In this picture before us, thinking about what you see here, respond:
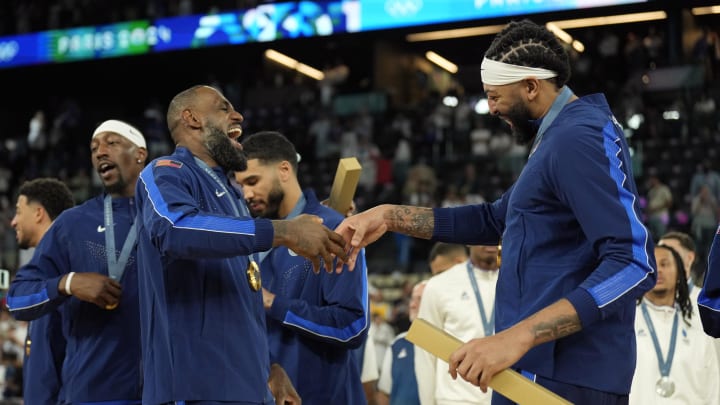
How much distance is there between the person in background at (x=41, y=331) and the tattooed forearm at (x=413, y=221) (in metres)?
2.32

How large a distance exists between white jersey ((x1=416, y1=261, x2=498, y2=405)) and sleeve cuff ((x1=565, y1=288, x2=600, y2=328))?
154 inches

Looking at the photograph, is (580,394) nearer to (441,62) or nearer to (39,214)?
(39,214)

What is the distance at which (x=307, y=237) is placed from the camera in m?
3.94

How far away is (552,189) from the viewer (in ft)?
11.6

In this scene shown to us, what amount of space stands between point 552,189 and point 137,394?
2.67 meters

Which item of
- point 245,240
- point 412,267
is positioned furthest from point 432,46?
point 245,240

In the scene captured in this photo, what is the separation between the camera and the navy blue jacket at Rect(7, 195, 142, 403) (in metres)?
5.20

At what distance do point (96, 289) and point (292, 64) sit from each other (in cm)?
2796

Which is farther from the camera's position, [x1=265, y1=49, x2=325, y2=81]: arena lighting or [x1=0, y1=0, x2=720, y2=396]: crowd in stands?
[x1=265, y1=49, x2=325, y2=81]: arena lighting

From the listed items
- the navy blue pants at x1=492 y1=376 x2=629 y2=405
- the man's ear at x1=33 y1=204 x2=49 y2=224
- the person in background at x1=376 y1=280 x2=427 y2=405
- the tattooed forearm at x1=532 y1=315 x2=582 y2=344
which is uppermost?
the man's ear at x1=33 y1=204 x2=49 y2=224

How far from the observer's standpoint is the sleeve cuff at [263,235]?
3854mm

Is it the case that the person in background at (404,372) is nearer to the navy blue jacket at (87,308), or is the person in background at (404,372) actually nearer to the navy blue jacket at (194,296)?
the navy blue jacket at (87,308)

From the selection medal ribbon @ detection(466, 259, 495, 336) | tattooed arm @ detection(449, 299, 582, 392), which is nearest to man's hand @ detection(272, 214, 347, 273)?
tattooed arm @ detection(449, 299, 582, 392)

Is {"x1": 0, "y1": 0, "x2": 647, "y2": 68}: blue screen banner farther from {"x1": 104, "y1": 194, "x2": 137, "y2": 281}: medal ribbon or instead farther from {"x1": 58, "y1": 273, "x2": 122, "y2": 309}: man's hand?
{"x1": 58, "y1": 273, "x2": 122, "y2": 309}: man's hand
